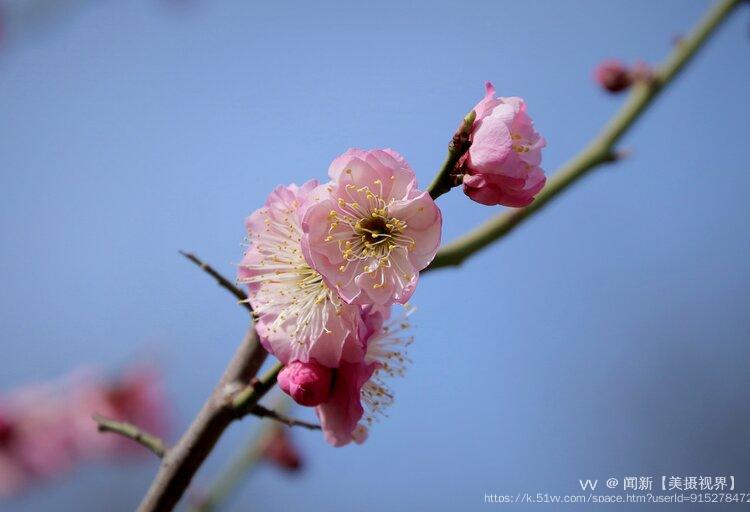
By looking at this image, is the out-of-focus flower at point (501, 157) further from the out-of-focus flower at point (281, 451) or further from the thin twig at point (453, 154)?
the out-of-focus flower at point (281, 451)

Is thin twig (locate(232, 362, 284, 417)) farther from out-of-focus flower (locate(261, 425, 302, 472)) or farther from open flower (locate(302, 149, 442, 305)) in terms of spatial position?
out-of-focus flower (locate(261, 425, 302, 472))

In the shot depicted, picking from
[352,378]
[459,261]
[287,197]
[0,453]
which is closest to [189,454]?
[352,378]

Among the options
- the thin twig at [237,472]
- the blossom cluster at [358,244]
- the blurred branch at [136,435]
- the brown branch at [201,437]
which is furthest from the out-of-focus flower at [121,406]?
the blossom cluster at [358,244]

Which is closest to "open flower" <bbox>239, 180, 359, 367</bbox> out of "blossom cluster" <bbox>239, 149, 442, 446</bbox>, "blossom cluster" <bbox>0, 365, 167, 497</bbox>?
"blossom cluster" <bbox>239, 149, 442, 446</bbox>

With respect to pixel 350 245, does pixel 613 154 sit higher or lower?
lower

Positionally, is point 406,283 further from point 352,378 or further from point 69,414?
point 69,414

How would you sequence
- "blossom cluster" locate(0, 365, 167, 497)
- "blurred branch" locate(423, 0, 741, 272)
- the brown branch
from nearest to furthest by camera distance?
the brown branch → "blurred branch" locate(423, 0, 741, 272) → "blossom cluster" locate(0, 365, 167, 497)

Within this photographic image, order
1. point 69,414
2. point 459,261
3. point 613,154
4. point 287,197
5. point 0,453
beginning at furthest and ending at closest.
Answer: point 69,414, point 0,453, point 613,154, point 459,261, point 287,197
